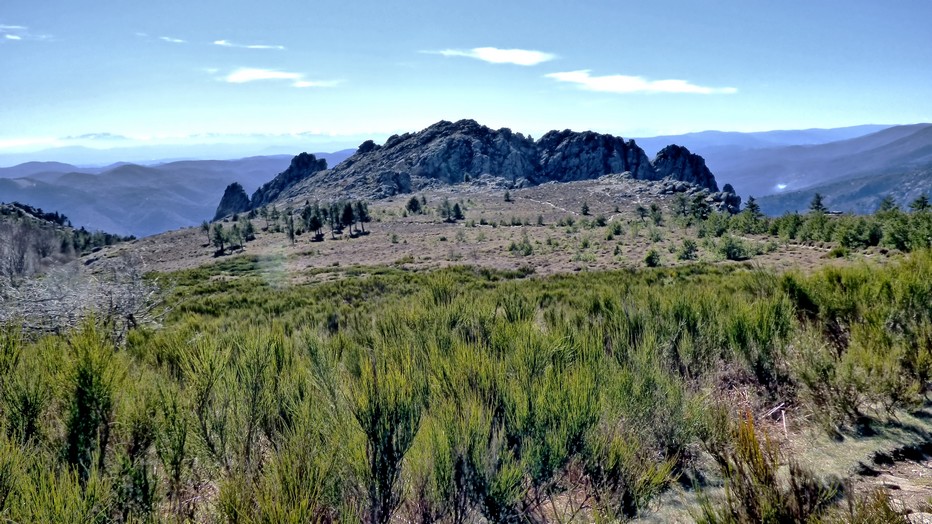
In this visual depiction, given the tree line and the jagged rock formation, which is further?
the jagged rock formation

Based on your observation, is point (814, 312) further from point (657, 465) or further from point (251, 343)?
point (251, 343)

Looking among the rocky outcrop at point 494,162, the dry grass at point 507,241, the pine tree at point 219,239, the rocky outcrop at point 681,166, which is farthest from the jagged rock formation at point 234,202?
the rocky outcrop at point 681,166

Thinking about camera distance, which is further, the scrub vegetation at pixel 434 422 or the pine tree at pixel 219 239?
the pine tree at pixel 219 239

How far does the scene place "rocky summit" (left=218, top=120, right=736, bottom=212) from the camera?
110m

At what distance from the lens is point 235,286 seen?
2634 centimetres

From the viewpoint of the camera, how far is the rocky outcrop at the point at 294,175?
141500 mm

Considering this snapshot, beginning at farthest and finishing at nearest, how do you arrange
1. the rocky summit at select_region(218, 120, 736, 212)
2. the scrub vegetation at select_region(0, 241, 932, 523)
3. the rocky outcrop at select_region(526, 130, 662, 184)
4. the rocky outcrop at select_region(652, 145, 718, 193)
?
the rocky outcrop at select_region(652, 145, 718, 193) < the rocky outcrop at select_region(526, 130, 662, 184) < the rocky summit at select_region(218, 120, 736, 212) < the scrub vegetation at select_region(0, 241, 932, 523)

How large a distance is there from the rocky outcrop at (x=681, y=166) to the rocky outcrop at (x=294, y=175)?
9053 centimetres

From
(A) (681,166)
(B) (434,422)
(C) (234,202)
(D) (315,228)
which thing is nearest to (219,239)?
(D) (315,228)

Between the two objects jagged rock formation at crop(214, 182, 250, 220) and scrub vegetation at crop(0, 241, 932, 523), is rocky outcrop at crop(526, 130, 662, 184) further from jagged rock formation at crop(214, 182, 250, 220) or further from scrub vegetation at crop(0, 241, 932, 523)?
scrub vegetation at crop(0, 241, 932, 523)

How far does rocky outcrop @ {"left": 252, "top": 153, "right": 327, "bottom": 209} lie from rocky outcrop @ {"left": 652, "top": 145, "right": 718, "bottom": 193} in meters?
90.5

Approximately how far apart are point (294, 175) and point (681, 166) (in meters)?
104

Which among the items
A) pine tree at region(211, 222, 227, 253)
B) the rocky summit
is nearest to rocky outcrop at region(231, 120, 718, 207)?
the rocky summit

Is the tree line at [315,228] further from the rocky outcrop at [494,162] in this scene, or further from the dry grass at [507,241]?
the rocky outcrop at [494,162]
